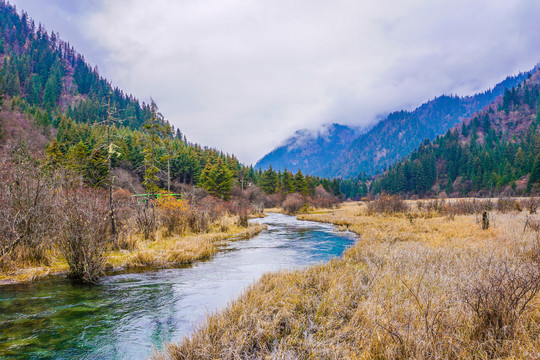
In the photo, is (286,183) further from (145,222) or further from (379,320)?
(379,320)

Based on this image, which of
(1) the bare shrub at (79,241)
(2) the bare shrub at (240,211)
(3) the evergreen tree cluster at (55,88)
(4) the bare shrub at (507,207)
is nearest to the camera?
(1) the bare shrub at (79,241)

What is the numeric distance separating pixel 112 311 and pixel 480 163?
126m

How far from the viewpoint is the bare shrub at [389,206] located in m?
31.7

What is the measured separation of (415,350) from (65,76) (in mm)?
253207

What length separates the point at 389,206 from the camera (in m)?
32.5

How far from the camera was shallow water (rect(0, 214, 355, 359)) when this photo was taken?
17.2 feet

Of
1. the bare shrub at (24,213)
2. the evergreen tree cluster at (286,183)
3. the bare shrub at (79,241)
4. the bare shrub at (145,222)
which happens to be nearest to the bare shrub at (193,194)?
the bare shrub at (145,222)

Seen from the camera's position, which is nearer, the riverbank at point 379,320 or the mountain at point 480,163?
the riverbank at point 379,320

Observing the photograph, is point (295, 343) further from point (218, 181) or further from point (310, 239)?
point (218, 181)

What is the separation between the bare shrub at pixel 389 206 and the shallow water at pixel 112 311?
2490cm

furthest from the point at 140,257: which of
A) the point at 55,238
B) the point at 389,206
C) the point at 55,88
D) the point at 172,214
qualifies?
the point at 55,88

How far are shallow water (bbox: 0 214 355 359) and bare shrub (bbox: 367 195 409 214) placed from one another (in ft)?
81.7

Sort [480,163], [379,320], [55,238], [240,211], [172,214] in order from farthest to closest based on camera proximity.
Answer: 1. [480,163]
2. [240,211]
3. [172,214]
4. [55,238]
5. [379,320]

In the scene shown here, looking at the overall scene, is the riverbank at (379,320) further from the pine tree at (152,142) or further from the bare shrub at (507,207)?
the bare shrub at (507,207)
